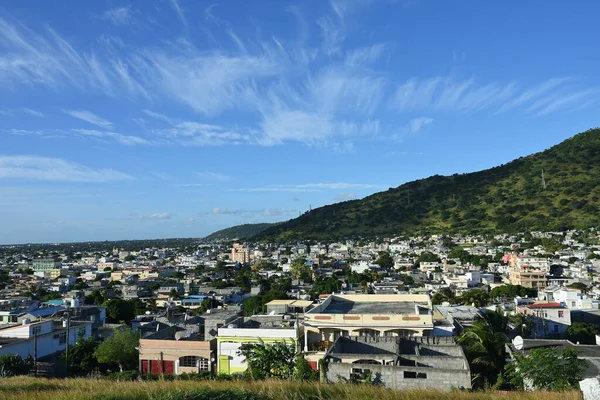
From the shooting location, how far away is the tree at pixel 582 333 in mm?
34156

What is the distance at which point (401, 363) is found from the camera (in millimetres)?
17406

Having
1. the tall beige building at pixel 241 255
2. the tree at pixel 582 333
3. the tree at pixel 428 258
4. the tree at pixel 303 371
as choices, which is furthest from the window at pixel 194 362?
the tall beige building at pixel 241 255

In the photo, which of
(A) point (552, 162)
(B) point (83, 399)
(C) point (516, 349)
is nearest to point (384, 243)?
(A) point (552, 162)

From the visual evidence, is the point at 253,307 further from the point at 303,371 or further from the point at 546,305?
the point at 303,371

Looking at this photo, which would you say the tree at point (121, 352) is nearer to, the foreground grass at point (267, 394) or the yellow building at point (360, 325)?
the yellow building at point (360, 325)

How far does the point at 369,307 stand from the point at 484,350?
7.93 m

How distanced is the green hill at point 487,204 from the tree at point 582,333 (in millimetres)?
81089

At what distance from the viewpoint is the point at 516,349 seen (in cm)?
2155

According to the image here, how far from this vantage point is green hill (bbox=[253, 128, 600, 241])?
394 ft

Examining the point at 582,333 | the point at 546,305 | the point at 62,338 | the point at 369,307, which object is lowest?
the point at 582,333

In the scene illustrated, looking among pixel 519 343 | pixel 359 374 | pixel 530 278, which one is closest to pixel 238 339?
pixel 359 374

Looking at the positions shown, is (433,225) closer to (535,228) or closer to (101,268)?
(535,228)

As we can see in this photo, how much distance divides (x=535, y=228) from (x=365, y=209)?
69234 mm

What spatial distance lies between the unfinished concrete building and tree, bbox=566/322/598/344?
18968 mm
